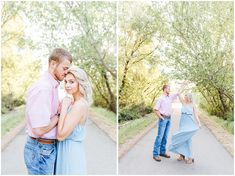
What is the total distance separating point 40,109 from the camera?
221 centimetres

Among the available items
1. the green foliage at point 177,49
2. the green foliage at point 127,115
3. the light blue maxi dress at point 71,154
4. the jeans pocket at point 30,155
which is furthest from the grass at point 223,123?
the jeans pocket at point 30,155

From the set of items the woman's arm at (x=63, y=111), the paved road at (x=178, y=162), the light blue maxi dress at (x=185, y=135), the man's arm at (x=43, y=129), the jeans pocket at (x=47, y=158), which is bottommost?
the paved road at (x=178, y=162)

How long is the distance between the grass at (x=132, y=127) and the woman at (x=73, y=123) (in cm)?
150

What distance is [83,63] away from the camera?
13.4ft

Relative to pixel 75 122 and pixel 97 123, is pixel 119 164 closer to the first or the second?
pixel 97 123

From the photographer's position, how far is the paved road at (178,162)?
3893 mm

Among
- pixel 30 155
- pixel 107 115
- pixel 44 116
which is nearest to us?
pixel 44 116

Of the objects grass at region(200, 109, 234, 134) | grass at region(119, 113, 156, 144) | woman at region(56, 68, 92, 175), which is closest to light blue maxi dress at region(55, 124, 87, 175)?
woman at region(56, 68, 92, 175)

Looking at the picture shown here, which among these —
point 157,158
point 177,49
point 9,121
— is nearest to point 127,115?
point 157,158

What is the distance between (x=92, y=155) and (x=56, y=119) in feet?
5.99

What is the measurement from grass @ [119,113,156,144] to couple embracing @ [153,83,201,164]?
0.32 ft

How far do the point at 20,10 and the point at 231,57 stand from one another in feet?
7.09

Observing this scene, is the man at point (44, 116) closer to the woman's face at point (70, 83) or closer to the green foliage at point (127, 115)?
the woman's face at point (70, 83)

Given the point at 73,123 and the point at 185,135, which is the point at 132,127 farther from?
the point at 73,123
